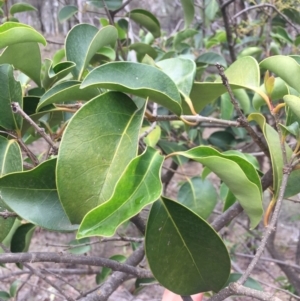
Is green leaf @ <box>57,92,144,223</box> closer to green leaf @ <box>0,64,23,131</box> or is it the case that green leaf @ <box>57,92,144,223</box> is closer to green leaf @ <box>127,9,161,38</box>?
green leaf @ <box>0,64,23,131</box>

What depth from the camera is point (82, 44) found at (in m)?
0.64

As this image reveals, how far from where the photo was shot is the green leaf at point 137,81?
0.44 m

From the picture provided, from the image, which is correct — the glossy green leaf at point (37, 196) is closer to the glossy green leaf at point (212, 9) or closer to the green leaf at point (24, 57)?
the green leaf at point (24, 57)

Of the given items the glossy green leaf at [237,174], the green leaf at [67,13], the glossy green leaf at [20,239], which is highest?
the green leaf at [67,13]

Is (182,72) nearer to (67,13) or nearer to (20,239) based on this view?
(20,239)

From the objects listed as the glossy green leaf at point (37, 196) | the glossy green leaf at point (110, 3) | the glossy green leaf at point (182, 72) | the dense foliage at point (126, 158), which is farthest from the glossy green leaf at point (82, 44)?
the glossy green leaf at point (110, 3)

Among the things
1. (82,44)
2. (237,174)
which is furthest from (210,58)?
(237,174)

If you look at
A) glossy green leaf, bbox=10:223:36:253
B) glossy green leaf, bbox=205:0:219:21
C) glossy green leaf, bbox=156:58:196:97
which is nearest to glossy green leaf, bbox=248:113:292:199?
glossy green leaf, bbox=156:58:196:97

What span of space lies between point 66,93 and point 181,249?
0.79 ft

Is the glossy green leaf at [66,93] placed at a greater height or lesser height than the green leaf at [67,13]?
greater

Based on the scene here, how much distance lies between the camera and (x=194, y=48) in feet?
5.60

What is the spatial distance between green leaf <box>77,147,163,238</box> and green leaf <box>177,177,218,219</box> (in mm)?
417

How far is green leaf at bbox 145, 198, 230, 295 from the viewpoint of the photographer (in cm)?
47

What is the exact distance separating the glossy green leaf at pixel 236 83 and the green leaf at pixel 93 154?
0.53 ft
